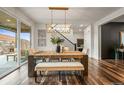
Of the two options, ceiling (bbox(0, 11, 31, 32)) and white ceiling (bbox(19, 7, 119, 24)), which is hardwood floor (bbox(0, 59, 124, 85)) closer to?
ceiling (bbox(0, 11, 31, 32))

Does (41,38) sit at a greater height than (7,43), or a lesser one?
greater

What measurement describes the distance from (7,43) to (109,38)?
6.71 metres

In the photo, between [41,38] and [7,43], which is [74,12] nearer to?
[7,43]

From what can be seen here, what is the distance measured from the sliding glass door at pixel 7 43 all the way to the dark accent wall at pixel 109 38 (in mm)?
5881

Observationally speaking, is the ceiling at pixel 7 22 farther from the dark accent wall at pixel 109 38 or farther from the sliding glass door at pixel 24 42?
the dark accent wall at pixel 109 38

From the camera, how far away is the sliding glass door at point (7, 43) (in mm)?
5298

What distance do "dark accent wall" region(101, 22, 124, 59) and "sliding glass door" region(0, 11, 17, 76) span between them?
19.3ft

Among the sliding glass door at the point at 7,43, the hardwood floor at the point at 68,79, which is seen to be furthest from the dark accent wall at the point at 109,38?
the sliding glass door at the point at 7,43

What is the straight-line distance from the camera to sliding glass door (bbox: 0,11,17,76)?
17.4 ft

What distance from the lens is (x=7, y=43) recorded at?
229 inches

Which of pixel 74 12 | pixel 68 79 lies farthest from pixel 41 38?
pixel 68 79
